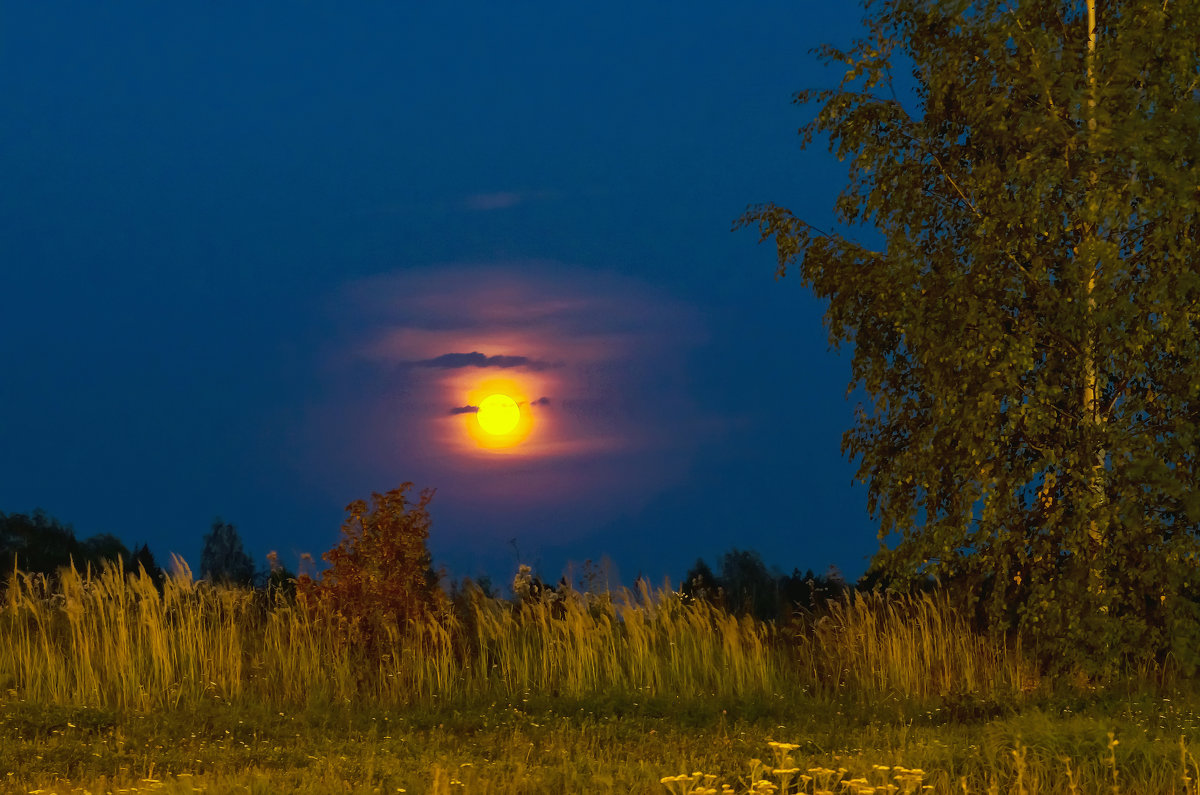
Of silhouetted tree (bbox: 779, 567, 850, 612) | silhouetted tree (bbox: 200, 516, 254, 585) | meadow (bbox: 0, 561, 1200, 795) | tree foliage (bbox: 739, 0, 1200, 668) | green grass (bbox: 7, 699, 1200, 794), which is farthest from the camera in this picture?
silhouetted tree (bbox: 200, 516, 254, 585)

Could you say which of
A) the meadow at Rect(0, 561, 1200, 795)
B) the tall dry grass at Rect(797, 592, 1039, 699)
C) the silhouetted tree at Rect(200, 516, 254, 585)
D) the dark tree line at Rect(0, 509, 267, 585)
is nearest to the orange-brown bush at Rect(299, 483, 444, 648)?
the meadow at Rect(0, 561, 1200, 795)

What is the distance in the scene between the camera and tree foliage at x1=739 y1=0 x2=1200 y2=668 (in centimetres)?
1235

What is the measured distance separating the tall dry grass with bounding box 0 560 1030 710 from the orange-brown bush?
0.53ft

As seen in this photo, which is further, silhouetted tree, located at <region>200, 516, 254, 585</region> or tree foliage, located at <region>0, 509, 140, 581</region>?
silhouetted tree, located at <region>200, 516, 254, 585</region>

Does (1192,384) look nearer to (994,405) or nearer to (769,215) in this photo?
(994,405)

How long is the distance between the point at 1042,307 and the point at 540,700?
667 centimetres

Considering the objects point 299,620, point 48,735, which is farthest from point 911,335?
point 48,735

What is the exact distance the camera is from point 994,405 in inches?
489

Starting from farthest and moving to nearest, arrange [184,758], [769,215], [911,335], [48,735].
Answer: [769,215] < [911,335] < [48,735] < [184,758]

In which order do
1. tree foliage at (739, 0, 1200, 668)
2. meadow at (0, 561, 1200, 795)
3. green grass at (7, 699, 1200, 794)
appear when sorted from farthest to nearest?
tree foliage at (739, 0, 1200, 668)
meadow at (0, 561, 1200, 795)
green grass at (7, 699, 1200, 794)

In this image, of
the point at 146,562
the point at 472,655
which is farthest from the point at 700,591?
the point at 146,562

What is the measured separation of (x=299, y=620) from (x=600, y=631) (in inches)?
139

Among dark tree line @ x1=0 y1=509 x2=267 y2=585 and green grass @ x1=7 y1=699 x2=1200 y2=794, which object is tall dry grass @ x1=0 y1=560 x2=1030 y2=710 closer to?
green grass @ x1=7 y1=699 x2=1200 y2=794

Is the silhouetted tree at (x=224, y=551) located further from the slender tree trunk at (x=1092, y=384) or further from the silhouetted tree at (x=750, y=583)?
the slender tree trunk at (x=1092, y=384)
